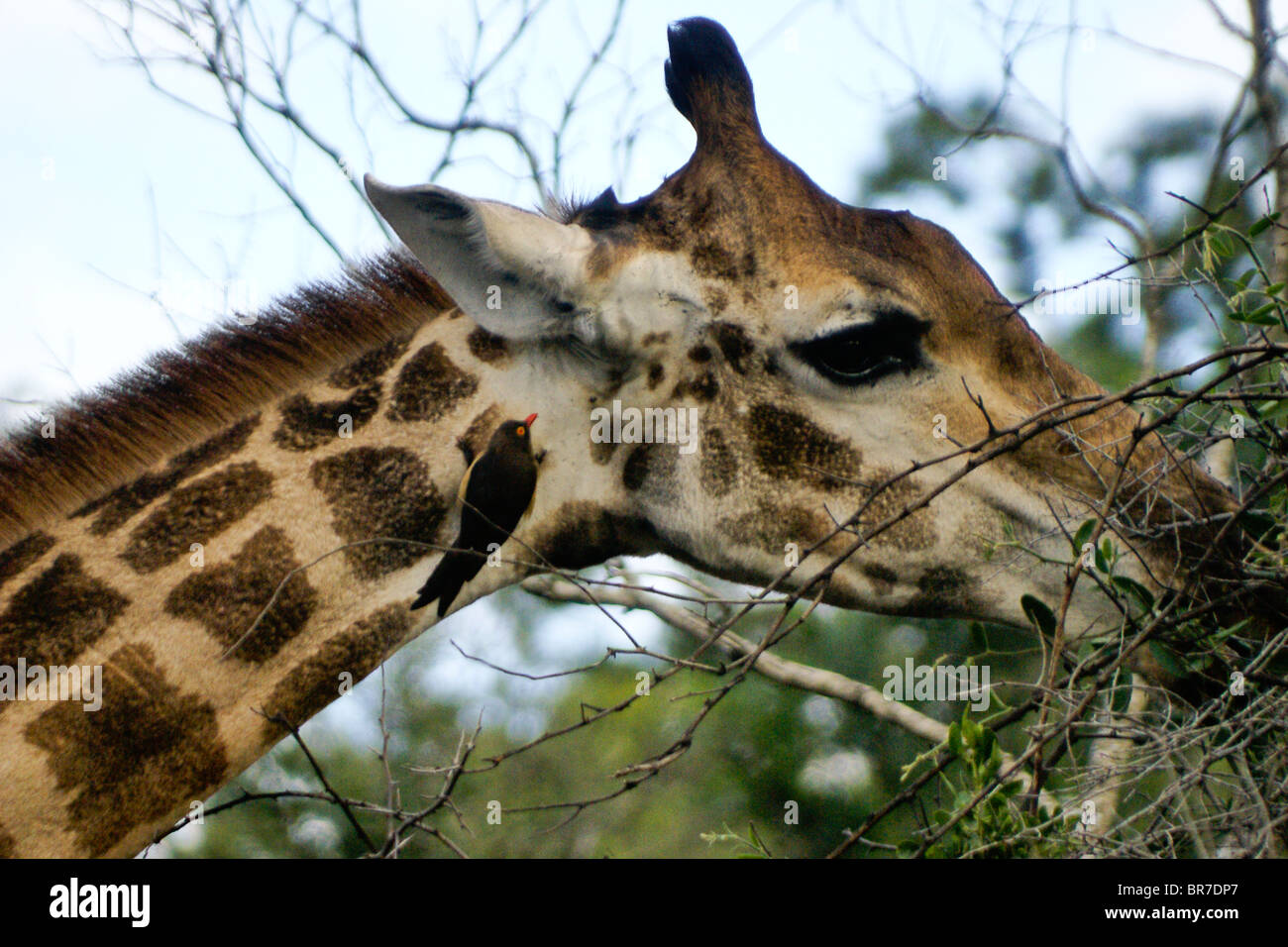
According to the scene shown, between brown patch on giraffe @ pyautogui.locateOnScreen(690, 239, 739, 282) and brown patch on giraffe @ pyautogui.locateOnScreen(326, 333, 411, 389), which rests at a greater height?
brown patch on giraffe @ pyautogui.locateOnScreen(690, 239, 739, 282)

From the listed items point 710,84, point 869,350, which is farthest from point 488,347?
point 710,84

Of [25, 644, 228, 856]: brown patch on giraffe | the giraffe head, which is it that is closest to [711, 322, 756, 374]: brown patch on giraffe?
the giraffe head

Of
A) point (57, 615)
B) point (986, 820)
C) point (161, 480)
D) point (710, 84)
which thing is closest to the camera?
point (986, 820)

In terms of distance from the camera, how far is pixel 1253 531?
2934 millimetres

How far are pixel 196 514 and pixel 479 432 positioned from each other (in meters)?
0.78

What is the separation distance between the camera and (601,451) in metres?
3.26

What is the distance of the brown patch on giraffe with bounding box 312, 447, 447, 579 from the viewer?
9.96ft

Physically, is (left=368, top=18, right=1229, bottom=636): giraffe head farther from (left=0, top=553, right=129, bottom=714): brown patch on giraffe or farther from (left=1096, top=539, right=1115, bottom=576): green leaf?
(left=0, top=553, right=129, bottom=714): brown patch on giraffe

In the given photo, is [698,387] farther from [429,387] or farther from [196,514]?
[196,514]

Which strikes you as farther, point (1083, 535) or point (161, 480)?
point (161, 480)

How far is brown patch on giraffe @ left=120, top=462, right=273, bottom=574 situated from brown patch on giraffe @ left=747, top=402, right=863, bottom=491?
1.38m

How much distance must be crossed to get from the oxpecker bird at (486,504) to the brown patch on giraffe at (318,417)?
1.22ft

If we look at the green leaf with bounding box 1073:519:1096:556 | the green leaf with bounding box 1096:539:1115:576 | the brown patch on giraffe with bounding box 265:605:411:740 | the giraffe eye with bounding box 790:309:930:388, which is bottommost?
the brown patch on giraffe with bounding box 265:605:411:740
